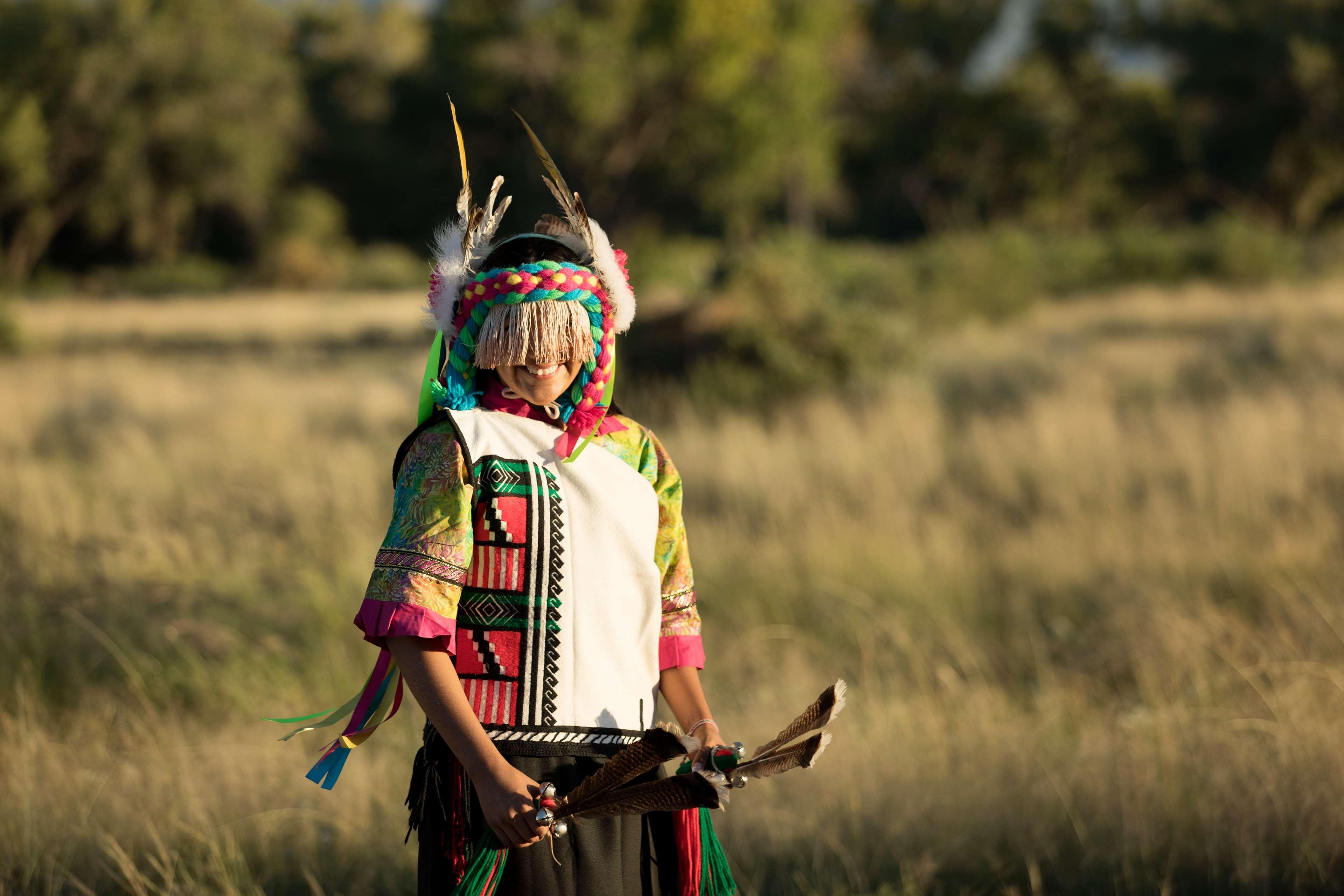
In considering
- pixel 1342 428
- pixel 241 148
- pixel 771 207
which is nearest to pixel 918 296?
pixel 1342 428

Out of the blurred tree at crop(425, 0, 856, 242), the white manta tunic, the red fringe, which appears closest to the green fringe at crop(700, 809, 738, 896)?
the red fringe

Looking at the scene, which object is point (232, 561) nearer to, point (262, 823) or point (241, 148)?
point (262, 823)

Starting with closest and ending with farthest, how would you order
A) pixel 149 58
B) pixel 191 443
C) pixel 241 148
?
pixel 191 443 → pixel 149 58 → pixel 241 148

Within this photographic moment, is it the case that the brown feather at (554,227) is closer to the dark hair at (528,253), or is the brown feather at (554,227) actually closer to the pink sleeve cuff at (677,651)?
the dark hair at (528,253)

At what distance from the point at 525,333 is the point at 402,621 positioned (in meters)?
0.53

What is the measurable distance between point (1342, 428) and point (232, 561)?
7039 millimetres

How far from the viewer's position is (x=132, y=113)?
1736 centimetres

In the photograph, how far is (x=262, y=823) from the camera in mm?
3479

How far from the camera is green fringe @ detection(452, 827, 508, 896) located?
1.99 metres

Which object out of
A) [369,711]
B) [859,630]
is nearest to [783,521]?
[859,630]

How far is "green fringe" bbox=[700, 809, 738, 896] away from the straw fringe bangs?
89 cm

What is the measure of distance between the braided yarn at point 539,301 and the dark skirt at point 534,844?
596 millimetres

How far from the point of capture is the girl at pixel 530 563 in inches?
78.2

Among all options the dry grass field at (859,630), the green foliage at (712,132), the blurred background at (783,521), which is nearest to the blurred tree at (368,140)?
the green foliage at (712,132)
